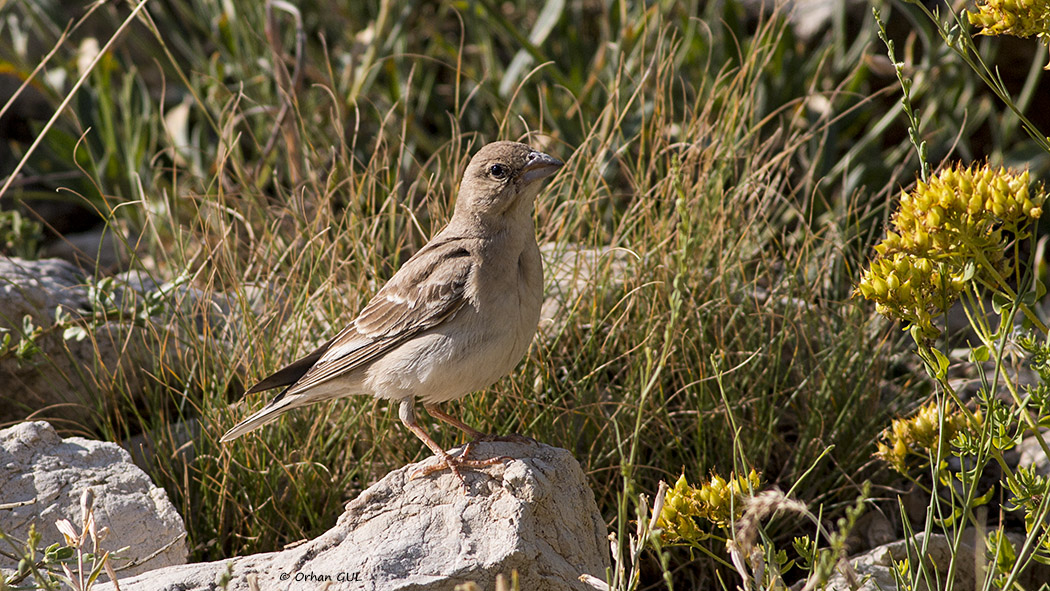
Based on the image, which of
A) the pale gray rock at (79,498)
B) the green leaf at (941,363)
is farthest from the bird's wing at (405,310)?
the green leaf at (941,363)

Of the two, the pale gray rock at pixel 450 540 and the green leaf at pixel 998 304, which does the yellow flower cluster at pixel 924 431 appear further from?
the pale gray rock at pixel 450 540

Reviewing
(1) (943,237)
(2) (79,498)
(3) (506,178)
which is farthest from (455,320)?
(1) (943,237)

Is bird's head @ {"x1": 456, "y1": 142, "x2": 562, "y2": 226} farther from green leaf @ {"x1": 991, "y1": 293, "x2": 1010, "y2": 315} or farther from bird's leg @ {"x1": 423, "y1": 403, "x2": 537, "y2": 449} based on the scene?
green leaf @ {"x1": 991, "y1": 293, "x2": 1010, "y2": 315}

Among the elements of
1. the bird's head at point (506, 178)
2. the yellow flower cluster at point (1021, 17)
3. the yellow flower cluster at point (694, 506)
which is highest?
the yellow flower cluster at point (1021, 17)

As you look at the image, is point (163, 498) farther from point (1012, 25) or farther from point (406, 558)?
point (1012, 25)

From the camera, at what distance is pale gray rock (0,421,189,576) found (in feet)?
11.6

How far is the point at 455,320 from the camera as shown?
3.64m

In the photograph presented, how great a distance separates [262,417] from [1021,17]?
9.19 ft

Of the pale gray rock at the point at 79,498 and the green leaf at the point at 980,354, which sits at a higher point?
the green leaf at the point at 980,354

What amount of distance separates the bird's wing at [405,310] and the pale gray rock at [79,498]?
640mm

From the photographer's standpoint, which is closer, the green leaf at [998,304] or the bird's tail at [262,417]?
the green leaf at [998,304]

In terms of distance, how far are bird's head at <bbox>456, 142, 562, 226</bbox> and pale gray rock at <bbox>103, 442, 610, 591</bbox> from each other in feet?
3.09

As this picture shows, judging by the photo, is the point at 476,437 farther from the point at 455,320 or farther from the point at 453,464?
the point at 455,320

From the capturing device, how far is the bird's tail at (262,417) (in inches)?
146
